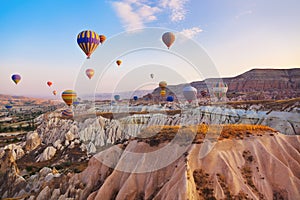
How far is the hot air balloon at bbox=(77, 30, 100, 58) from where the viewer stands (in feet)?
104

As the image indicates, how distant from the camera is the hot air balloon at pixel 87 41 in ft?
104

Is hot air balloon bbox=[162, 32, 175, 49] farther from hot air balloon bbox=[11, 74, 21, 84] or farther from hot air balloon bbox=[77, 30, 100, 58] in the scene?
hot air balloon bbox=[11, 74, 21, 84]

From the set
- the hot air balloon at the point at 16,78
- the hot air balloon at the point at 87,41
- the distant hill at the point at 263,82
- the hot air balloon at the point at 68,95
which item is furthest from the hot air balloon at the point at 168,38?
the distant hill at the point at 263,82

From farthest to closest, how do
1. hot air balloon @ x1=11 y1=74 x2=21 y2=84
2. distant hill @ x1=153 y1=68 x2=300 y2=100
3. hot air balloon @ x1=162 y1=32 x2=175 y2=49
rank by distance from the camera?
1. distant hill @ x1=153 y1=68 x2=300 y2=100
2. hot air balloon @ x1=11 y1=74 x2=21 y2=84
3. hot air balloon @ x1=162 y1=32 x2=175 y2=49

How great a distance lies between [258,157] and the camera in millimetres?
15766

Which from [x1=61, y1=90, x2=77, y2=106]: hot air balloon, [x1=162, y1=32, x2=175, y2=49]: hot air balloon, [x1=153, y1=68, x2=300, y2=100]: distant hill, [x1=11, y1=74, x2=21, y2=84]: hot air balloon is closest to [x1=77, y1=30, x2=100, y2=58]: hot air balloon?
[x1=61, y1=90, x2=77, y2=106]: hot air balloon

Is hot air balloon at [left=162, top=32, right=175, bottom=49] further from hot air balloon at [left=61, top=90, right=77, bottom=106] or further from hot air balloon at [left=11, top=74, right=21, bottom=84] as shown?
hot air balloon at [left=11, top=74, right=21, bottom=84]

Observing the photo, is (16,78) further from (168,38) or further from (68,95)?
(168,38)

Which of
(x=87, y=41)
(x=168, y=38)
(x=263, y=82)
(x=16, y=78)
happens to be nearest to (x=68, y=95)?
(x=87, y=41)

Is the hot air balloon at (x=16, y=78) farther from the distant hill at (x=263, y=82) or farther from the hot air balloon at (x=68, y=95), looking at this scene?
the distant hill at (x=263, y=82)

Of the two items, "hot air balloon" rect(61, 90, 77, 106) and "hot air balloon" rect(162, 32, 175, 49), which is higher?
"hot air balloon" rect(162, 32, 175, 49)

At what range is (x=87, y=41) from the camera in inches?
1244

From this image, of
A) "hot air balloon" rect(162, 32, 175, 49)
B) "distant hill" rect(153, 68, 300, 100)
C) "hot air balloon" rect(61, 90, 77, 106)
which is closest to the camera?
"hot air balloon" rect(162, 32, 175, 49)

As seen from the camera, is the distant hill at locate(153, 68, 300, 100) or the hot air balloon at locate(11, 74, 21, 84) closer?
the hot air balloon at locate(11, 74, 21, 84)
